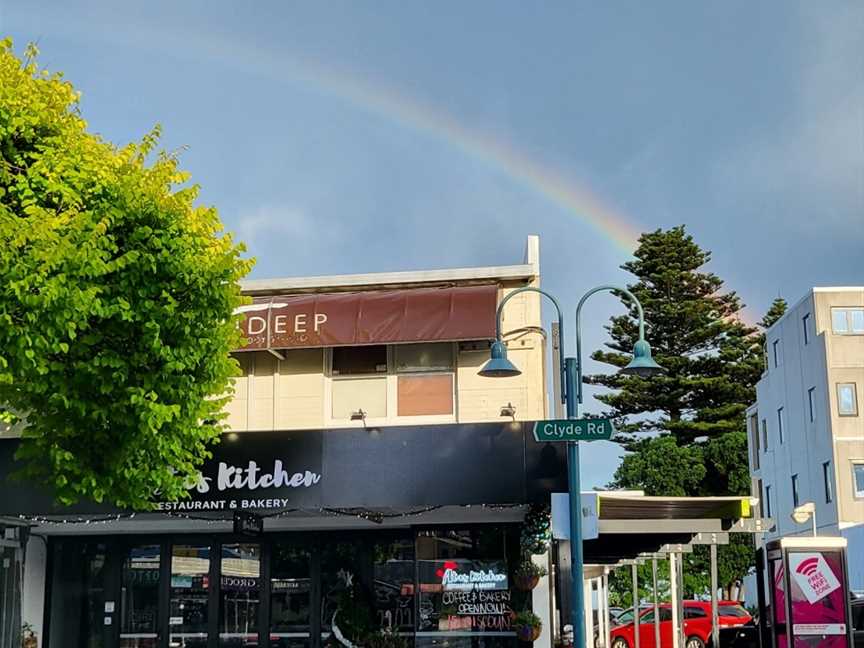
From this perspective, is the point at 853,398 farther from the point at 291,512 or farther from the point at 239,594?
the point at 291,512

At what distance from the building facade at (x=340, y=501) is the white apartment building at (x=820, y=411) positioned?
24.9 meters

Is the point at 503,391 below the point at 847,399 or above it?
below

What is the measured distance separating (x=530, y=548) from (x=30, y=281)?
9633 millimetres

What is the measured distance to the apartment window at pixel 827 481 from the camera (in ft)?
149

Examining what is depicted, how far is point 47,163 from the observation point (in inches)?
508

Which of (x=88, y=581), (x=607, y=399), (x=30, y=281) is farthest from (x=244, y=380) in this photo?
(x=607, y=399)

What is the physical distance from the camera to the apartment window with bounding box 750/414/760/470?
57.1m

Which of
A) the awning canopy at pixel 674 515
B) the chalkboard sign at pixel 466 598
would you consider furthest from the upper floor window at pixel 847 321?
the awning canopy at pixel 674 515

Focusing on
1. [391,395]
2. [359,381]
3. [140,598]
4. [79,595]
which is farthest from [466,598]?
[79,595]

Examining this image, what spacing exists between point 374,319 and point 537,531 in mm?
4413

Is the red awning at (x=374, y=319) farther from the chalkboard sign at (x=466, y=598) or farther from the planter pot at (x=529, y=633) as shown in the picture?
the planter pot at (x=529, y=633)

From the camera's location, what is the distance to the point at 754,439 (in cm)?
5766

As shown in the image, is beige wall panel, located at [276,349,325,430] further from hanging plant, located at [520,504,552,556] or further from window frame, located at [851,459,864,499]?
window frame, located at [851,459,864,499]

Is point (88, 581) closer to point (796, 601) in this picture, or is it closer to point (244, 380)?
point (244, 380)
